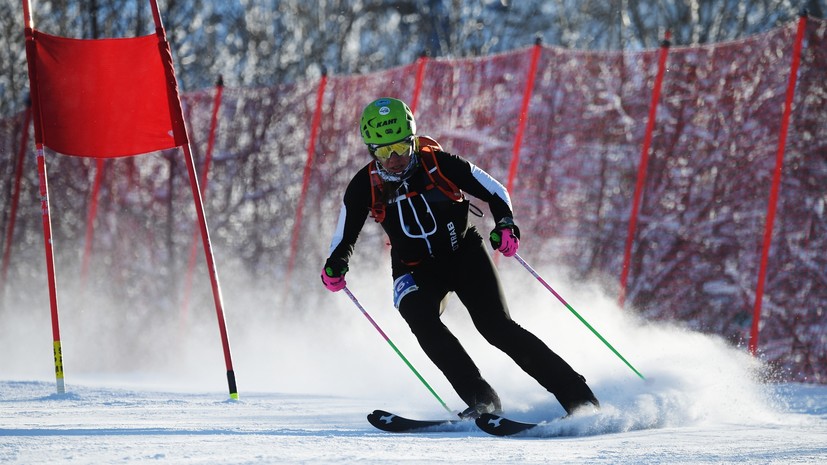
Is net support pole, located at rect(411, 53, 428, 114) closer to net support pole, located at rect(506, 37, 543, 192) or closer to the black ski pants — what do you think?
net support pole, located at rect(506, 37, 543, 192)

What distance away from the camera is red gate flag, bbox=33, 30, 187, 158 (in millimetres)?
5371

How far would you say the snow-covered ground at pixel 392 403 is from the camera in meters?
3.11

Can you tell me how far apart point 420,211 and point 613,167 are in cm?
309

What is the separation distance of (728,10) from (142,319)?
12457mm

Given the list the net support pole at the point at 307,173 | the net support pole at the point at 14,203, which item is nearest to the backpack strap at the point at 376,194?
the net support pole at the point at 307,173

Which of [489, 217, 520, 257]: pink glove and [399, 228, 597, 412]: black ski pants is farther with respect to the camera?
[489, 217, 520, 257]: pink glove

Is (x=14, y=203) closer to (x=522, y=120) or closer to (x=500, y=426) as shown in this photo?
(x=522, y=120)

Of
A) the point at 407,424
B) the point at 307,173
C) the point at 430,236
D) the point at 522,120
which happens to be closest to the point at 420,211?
the point at 430,236

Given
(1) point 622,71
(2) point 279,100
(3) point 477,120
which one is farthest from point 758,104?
(2) point 279,100

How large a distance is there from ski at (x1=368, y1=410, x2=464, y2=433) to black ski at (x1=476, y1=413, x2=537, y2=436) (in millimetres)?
215

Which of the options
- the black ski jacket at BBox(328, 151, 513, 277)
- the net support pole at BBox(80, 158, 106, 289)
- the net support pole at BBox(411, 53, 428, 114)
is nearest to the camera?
the black ski jacket at BBox(328, 151, 513, 277)

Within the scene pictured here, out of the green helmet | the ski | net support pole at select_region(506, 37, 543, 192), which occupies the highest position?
net support pole at select_region(506, 37, 543, 192)

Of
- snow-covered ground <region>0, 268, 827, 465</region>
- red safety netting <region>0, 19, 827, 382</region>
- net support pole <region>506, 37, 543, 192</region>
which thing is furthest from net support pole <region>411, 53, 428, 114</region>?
snow-covered ground <region>0, 268, 827, 465</region>

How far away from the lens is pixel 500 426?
3.66 metres
